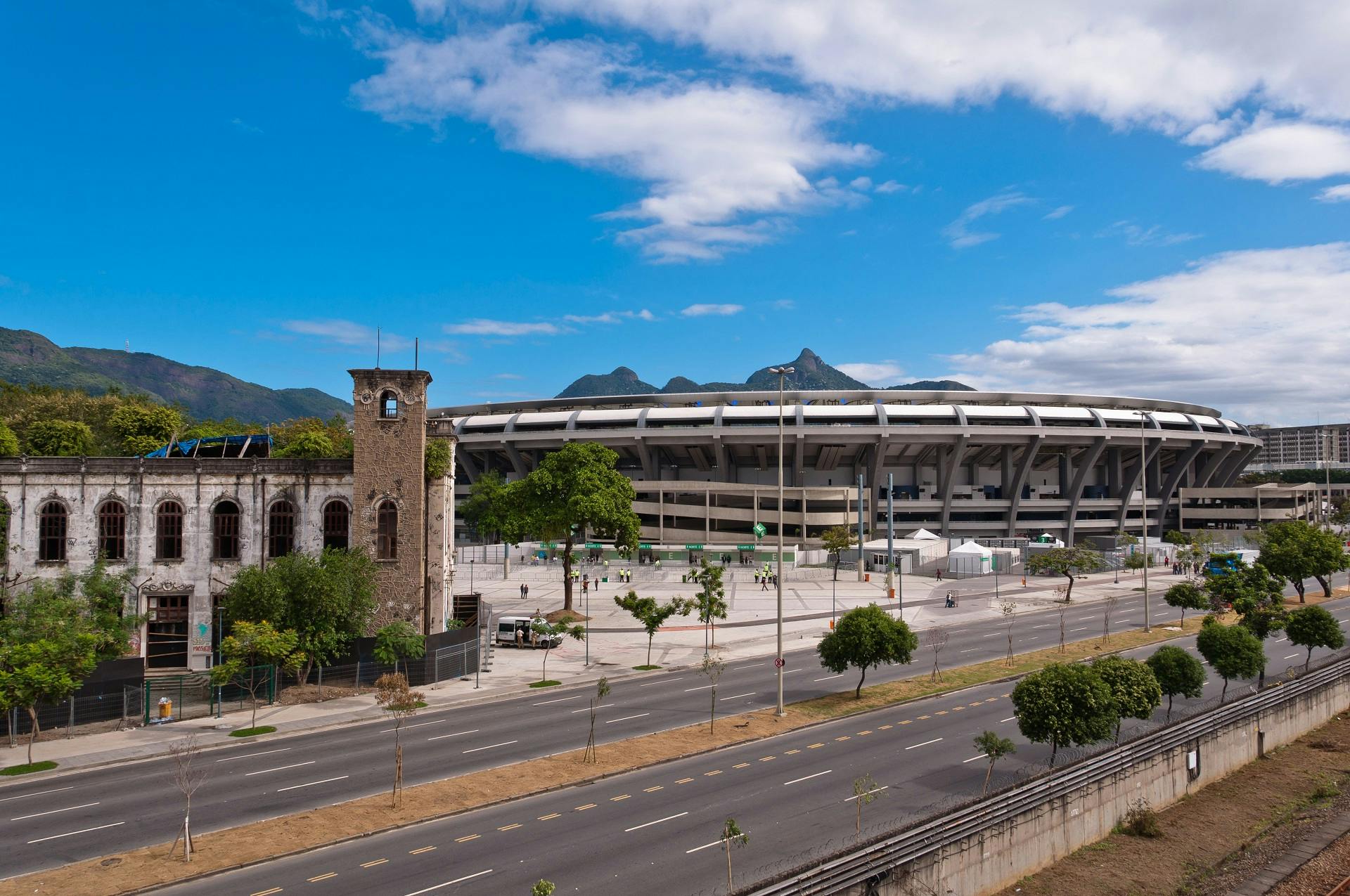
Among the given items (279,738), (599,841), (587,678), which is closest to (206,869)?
(599,841)

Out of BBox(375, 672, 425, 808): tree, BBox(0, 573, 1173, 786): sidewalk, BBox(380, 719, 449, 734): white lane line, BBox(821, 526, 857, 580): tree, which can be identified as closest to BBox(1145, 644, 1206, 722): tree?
BBox(0, 573, 1173, 786): sidewalk

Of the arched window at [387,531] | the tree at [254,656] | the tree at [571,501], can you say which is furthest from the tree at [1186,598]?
the tree at [254,656]

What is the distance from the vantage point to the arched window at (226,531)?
4700cm

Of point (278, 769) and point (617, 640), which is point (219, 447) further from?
point (278, 769)

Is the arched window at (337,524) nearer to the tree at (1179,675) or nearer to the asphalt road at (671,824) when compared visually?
the asphalt road at (671,824)

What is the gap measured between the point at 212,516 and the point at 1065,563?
2639 inches

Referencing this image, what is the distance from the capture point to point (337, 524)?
47.9 meters

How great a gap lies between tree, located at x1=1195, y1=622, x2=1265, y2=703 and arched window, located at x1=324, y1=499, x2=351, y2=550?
4270 cm

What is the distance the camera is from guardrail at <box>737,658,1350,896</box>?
16.4m

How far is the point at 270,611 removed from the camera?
133ft

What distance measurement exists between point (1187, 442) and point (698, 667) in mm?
117218

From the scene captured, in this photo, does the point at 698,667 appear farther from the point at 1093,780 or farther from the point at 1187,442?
the point at 1187,442

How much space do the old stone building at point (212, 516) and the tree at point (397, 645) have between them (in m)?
3.69

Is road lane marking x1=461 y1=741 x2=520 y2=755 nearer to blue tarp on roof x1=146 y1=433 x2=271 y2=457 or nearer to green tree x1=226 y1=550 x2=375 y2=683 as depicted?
green tree x1=226 y1=550 x2=375 y2=683
